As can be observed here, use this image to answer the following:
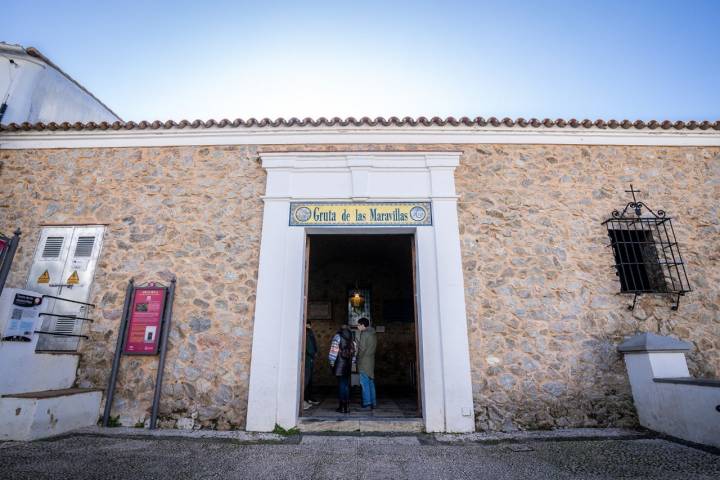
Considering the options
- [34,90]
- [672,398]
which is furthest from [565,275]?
[34,90]

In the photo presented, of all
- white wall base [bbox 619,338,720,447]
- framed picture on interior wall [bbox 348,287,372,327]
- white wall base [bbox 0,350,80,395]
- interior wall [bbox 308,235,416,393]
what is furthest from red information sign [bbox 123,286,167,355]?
white wall base [bbox 619,338,720,447]

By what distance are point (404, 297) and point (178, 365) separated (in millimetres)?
6776

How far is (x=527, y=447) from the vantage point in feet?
12.1

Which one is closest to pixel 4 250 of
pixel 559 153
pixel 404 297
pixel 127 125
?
pixel 127 125

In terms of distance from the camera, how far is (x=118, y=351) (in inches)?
181

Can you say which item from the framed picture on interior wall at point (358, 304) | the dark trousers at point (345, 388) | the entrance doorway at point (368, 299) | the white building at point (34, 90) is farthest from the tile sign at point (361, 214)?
the white building at point (34, 90)

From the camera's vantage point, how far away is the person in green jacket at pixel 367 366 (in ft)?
17.9

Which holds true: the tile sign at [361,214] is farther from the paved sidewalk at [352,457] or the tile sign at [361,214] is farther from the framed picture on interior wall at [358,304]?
the framed picture on interior wall at [358,304]

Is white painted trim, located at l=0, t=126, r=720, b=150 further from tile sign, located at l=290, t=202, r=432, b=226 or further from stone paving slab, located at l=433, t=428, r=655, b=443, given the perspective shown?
stone paving slab, located at l=433, t=428, r=655, b=443

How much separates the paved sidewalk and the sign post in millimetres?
848

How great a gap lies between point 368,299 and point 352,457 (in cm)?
689

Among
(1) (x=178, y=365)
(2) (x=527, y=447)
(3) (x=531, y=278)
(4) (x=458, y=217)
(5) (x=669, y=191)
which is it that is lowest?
(2) (x=527, y=447)

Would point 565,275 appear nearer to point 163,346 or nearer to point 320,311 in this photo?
point 163,346

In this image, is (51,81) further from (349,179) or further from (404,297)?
(404,297)
